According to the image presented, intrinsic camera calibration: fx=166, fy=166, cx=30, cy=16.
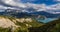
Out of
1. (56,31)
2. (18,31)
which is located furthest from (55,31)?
(18,31)

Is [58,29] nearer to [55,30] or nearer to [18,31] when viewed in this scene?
[55,30]

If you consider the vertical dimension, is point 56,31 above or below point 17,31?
above

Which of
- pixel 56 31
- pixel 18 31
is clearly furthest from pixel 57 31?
pixel 18 31

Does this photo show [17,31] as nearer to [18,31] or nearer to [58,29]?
[18,31]

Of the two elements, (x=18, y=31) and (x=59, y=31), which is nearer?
(x=59, y=31)

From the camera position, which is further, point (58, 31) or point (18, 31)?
point (18, 31)

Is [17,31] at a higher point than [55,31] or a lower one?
lower

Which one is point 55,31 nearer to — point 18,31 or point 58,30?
point 58,30
